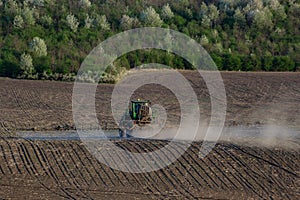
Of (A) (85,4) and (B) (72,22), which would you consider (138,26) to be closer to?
(B) (72,22)

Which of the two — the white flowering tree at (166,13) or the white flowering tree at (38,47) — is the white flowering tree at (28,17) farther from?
the white flowering tree at (166,13)

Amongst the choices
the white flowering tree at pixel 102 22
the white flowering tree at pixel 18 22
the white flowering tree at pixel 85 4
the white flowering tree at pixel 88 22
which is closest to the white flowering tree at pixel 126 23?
the white flowering tree at pixel 102 22

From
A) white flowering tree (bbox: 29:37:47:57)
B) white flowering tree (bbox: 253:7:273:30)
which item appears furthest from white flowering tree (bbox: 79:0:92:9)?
white flowering tree (bbox: 253:7:273:30)

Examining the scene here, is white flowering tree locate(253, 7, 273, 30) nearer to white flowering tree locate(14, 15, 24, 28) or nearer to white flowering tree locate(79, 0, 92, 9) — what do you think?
white flowering tree locate(79, 0, 92, 9)

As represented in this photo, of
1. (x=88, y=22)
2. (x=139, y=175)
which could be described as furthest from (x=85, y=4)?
(x=139, y=175)

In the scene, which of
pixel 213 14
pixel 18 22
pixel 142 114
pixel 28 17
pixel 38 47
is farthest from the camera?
pixel 213 14

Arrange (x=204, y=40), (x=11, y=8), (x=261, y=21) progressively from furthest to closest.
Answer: (x=11, y=8)
(x=261, y=21)
(x=204, y=40)
